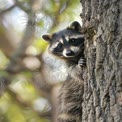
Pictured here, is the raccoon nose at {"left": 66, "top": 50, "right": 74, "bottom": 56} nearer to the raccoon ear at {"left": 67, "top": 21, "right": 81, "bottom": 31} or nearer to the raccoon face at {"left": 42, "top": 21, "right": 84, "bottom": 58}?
the raccoon face at {"left": 42, "top": 21, "right": 84, "bottom": 58}

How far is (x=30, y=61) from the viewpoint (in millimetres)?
6441

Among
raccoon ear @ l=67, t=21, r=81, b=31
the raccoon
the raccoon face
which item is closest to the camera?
the raccoon

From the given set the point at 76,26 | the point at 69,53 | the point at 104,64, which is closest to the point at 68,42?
the point at 76,26

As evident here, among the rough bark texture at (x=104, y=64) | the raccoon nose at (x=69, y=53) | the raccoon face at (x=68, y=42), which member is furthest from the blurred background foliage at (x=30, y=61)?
the rough bark texture at (x=104, y=64)

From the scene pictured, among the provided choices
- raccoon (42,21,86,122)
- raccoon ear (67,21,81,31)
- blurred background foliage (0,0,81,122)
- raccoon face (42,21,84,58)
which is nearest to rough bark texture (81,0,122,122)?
raccoon (42,21,86,122)

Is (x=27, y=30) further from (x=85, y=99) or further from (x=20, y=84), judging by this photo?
(x=85, y=99)

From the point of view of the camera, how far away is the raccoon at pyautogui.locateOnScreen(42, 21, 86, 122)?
390 cm

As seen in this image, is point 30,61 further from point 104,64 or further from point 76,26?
point 104,64

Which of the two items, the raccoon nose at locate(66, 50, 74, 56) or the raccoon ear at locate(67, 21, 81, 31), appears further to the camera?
the raccoon ear at locate(67, 21, 81, 31)

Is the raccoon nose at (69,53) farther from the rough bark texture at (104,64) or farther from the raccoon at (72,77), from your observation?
the rough bark texture at (104,64)

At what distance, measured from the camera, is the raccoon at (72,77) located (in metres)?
3.90

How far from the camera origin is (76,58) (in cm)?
414

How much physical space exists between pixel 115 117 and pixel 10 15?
4.27 m

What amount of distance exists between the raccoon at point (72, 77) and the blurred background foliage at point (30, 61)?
43.2 inches
